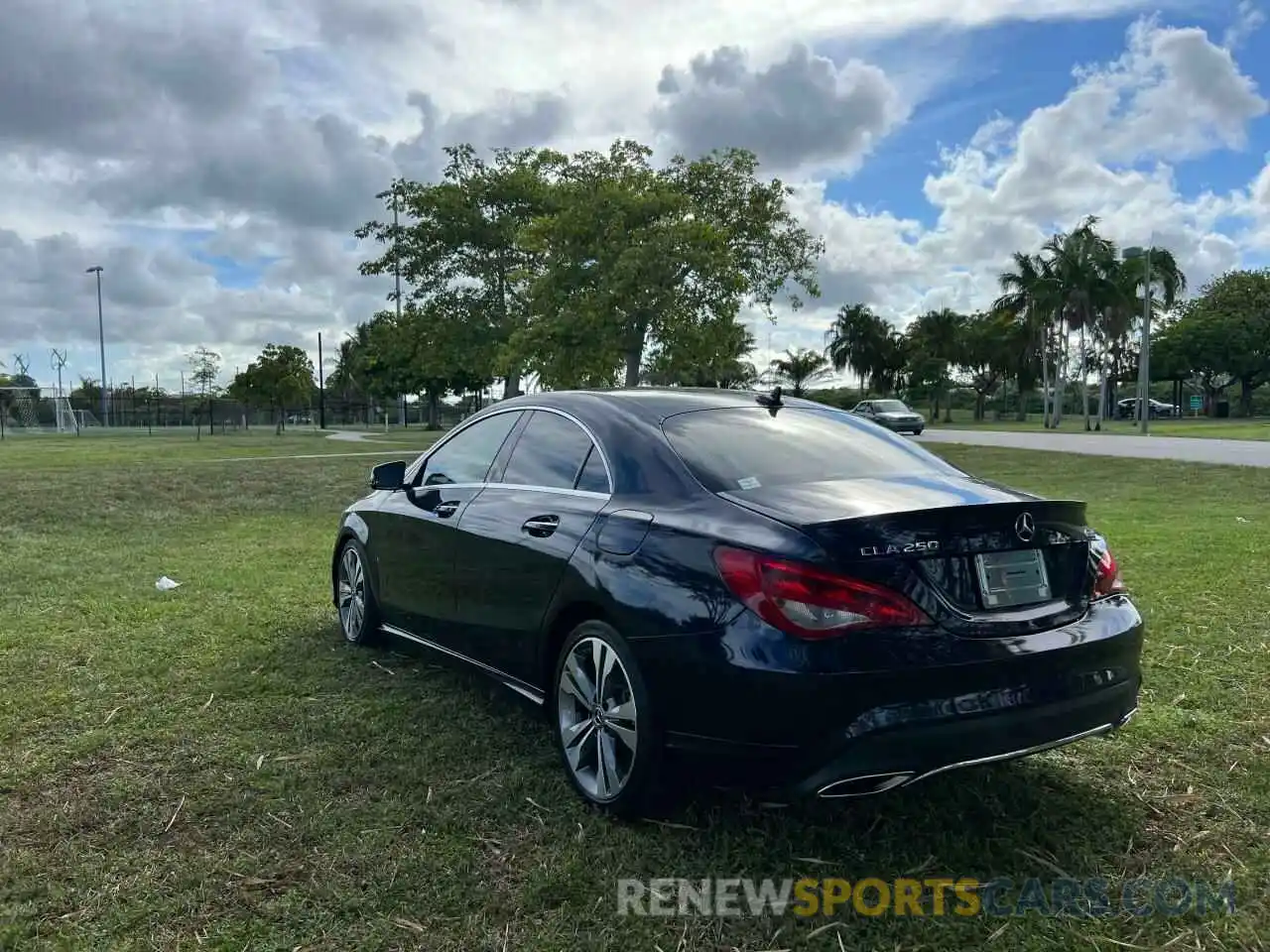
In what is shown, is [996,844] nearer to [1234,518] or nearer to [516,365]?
[1234,518]

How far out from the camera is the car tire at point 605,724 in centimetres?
328

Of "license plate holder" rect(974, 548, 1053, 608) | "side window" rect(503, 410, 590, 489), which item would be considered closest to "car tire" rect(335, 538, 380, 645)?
"side window" rect(503, 410, 590, 489)

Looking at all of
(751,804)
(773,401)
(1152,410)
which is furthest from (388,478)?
(1152,410)

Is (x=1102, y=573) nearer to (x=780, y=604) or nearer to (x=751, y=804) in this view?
(x=780, y=604)

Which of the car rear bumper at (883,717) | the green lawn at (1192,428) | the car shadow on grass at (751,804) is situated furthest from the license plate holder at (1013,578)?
the green lawn at (1192,428)

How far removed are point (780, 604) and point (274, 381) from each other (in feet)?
151

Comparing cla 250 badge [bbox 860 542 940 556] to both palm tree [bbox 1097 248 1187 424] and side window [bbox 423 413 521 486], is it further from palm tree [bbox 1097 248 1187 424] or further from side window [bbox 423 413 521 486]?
palm tree [bbox 1097 248 1187 424]

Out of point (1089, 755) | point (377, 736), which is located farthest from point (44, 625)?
point (1089, 755)

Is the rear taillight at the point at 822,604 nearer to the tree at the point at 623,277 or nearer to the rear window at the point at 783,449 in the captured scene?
the rear window at the point at 783,449

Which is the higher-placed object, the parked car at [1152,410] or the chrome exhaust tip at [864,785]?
the parked car at [1152,410]

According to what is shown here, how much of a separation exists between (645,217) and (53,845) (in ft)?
77.9

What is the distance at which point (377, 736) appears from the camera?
4.29 m

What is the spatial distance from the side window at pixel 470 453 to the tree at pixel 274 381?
4277 centimetres

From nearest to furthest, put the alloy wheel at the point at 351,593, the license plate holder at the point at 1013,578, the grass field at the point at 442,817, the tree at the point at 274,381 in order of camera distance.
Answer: the grass field at the point at 442,817 → the license plate holder at the point at 1013,578 → the alloy wheel at the point at 351,593 → the tree at the point at 274,381
